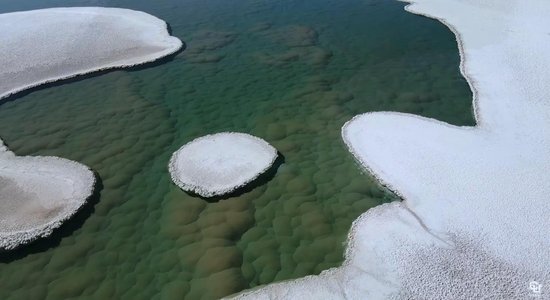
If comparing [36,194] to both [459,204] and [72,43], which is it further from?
[72,43]

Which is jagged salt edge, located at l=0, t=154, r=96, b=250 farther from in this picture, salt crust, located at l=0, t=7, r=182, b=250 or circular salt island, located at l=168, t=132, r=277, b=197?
circular salt island, located at l=168, t=132, r=277, b=197

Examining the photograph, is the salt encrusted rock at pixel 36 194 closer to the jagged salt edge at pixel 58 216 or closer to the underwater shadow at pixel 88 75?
the jagged salt edge at pixel 58 216

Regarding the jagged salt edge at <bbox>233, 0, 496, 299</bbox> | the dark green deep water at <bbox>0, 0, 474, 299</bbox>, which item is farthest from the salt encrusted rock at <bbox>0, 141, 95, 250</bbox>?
the jagged salt edge at <bbox>233, 0, 496, 299</bbox>

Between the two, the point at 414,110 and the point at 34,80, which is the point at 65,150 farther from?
the point at 414,110

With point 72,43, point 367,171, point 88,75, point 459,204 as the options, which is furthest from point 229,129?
point 72,43

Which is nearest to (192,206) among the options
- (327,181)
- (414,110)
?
(327,181)

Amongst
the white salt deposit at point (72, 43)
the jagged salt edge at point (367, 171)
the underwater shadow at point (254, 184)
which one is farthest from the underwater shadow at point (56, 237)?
the white salt deposit at point (72, 43)

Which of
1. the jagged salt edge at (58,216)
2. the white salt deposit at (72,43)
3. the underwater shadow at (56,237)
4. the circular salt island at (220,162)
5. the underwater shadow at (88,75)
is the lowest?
the underwater shadow at (56,237)
